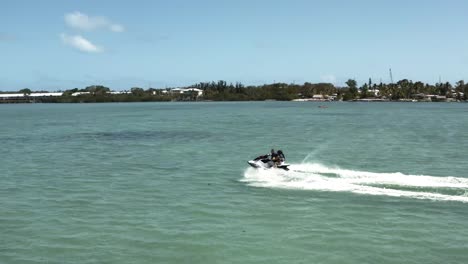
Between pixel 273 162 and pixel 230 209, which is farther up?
pixel 273 162

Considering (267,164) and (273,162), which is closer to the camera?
(273,162)

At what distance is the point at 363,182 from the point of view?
3059 cm

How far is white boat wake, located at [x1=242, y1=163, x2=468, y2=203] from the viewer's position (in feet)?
90.0

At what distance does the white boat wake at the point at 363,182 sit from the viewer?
90.0ft

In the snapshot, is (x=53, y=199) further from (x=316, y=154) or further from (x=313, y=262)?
(x=316, y=154)

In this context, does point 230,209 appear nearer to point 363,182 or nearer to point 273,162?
point 273,162

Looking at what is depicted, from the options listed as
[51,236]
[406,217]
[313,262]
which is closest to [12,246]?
[51,236]

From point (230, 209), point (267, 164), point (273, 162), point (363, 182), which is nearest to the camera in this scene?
point (230, 209)

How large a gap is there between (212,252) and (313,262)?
145 inches

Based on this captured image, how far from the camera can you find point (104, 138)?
6606 centimetres

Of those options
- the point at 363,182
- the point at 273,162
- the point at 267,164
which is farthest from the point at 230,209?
the point at 363,182

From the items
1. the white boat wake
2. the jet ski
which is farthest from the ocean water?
the jet ski

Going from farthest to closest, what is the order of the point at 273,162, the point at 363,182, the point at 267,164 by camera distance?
the point at 267,164, the point at 273,162, the point at 363,182

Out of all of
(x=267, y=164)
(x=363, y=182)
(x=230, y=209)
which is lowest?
(x=230, y=209)
